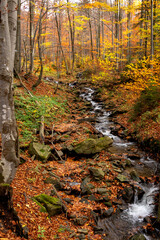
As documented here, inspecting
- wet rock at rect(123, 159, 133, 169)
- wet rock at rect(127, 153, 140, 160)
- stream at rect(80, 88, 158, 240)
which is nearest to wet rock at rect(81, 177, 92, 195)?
stream at rect(80, 88, 158, 240)

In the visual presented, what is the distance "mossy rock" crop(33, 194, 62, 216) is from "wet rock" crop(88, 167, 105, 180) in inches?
89.3

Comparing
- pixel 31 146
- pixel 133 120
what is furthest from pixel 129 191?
pixel 133 120

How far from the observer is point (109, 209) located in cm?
551

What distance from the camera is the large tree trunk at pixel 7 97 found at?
3344 mm

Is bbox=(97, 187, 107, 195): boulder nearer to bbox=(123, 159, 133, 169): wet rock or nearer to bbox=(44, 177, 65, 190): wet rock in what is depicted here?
bbox=(44, 177, 65, 190): wet rock

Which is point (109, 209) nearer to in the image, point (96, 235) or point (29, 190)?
point (96, 235)

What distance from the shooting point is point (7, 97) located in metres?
3.53

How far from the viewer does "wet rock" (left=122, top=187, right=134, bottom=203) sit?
609 cm

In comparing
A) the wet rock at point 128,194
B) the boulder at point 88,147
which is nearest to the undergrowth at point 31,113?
the boulder at point 88,147

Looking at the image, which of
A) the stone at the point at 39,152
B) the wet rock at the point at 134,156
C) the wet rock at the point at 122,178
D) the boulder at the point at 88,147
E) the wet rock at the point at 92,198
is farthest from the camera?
the wet rock at the point at 134,156

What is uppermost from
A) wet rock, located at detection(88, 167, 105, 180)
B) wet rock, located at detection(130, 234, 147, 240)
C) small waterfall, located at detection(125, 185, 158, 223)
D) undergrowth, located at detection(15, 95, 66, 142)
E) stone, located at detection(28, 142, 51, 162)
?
undergrowth, located at detection(15, 95, 66, 142)

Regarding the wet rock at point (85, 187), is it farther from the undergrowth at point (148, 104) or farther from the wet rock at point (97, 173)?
the undergrowth at point (148, 104)

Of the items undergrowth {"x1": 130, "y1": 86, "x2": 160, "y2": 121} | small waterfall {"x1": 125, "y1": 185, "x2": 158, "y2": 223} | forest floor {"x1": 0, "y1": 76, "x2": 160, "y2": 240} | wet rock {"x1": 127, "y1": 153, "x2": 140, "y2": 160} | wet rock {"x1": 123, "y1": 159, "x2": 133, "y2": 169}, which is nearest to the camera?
forest floor {"x1": 0, "y1": 76, "x2": 160, "y2": 240}

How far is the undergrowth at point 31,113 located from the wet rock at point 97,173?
3.54 meters
